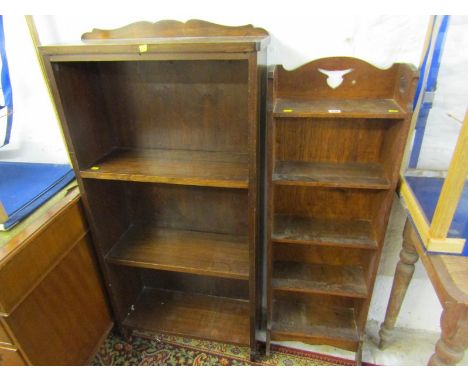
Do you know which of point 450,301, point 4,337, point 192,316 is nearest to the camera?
point 450,301

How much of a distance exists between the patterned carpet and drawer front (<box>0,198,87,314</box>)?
65 cm

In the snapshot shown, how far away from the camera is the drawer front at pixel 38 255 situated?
0.93 m

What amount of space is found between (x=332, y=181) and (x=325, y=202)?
0.25 m

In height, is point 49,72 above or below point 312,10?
below

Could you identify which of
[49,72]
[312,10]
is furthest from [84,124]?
[312,10]

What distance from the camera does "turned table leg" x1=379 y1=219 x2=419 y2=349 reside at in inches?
46.1

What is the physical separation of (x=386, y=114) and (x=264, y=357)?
122 centimetres

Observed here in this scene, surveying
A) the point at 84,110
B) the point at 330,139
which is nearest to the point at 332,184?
the point at 330,139

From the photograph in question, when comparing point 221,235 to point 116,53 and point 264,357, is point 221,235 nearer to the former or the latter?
point 264,357

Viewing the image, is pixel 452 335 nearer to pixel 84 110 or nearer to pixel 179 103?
pixel 179 103

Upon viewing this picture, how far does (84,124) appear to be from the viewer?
3.74ft

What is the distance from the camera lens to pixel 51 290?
1.12m

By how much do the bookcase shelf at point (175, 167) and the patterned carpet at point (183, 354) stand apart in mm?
907

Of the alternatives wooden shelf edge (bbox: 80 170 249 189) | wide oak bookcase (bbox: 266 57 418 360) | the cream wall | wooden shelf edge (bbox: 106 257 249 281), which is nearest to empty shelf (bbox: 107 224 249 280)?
wooden shelf edge (bbox: 106 257 249 281)
